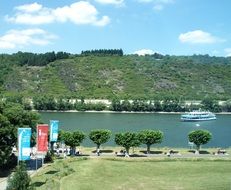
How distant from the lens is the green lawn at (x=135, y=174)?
143ft

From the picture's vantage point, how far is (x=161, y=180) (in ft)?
152

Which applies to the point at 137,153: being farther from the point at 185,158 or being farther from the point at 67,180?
the point at 67,180

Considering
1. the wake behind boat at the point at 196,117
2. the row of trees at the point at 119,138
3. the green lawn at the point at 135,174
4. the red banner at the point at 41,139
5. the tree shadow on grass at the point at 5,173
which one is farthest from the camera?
the wake behind boat at the point at 196,117

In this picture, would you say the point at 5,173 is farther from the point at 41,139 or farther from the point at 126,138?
the point at 126,138

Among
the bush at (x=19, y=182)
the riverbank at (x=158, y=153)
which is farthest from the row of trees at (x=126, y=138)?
the bush at (x=19, y=182)

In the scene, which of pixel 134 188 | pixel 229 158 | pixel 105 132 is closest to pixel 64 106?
pixel 105 132

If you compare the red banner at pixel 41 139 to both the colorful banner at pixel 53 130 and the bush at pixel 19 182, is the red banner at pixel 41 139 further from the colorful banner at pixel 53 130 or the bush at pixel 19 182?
the bush at pixel 19 182

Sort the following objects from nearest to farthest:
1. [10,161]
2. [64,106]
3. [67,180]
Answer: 1. [67,180]
2. [10,161]
3. [64,106]

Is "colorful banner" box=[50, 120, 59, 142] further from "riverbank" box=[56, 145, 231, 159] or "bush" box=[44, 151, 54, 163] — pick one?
"riverbank" box=[56, 145, 231, 159]

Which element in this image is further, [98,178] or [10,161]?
[10,161]

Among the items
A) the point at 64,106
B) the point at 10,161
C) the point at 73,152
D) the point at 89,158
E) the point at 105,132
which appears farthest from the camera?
the point at 64,106

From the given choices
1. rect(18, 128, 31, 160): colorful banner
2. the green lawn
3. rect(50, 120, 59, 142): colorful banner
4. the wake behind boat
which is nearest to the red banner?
the green lawn

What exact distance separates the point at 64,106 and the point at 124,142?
448 ft

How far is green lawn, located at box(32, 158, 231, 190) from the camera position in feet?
143
